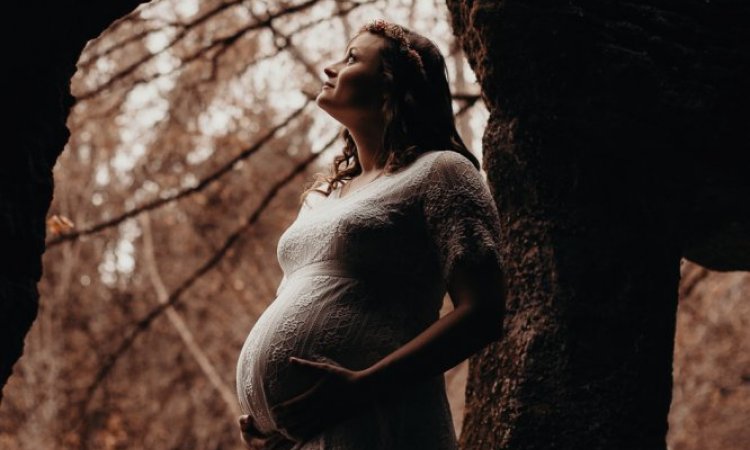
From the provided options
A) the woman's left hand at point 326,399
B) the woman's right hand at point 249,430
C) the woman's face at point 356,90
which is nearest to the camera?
the woman's left hand at point 326,399

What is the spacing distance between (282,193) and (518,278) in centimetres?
824

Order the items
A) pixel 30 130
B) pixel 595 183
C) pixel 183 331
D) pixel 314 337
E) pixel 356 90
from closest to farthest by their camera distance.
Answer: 1. pixel 30 130
2. pixel 314 337
3. pixel 356 90
4. pixel 595 183
5. pixel 183 331

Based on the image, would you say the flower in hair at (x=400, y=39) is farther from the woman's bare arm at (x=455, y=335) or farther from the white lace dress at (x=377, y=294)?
the woman's bare arm at (x=455, y=335)

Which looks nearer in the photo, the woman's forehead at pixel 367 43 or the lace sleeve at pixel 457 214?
the lace sleeve at pixel 457 214

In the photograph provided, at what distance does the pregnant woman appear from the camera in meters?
2.29

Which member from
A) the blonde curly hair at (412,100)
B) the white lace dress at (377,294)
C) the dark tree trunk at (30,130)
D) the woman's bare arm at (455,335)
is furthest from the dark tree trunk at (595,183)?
the dark tree trunk at (30,130)

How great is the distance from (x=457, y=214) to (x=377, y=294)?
28 centimetres

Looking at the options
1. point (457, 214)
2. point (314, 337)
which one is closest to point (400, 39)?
point (457, 214)

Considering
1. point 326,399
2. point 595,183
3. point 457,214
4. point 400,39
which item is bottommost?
point 595,183

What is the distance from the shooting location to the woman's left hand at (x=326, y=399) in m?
2.26

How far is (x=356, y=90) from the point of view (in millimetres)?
2672

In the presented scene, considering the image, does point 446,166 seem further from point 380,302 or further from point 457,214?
point 380,302

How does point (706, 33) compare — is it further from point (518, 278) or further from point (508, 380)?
point (508, 380)

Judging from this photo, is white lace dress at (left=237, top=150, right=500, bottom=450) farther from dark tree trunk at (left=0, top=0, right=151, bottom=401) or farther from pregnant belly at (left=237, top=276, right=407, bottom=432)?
dark tree trunk at (left=0, top=0, right=151, bottom=401)
